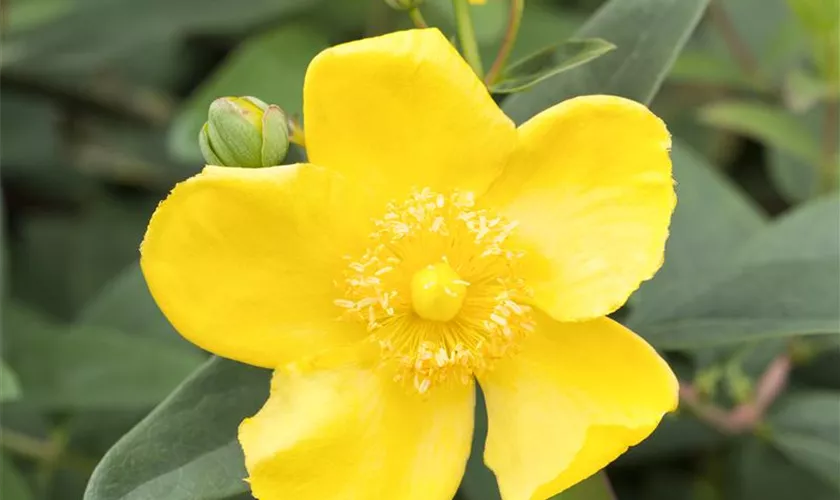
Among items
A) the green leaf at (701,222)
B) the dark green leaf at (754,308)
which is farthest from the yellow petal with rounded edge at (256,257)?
the green leaf at (701,222)

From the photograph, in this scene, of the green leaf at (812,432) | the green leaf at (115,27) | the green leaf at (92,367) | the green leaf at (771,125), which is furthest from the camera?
the green leaf at (115,27)

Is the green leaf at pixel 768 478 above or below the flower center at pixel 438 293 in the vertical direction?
below

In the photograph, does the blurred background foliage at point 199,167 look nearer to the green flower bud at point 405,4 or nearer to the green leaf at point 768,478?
the green leaf at point 768,478

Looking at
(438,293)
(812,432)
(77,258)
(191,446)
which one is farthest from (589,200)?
(77,258)

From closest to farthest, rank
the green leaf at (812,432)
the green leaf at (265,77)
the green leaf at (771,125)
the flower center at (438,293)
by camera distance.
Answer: the flower center at (438,293) < the green leaf at (812,432) < the green leaf at (771,125) < the green leaf at (265,77)

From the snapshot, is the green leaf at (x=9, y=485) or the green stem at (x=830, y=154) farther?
the green stem at (x=830, y=154)

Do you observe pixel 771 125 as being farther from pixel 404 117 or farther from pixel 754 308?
pixel 404 117

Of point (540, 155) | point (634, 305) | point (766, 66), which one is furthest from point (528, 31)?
point (540, 155)
